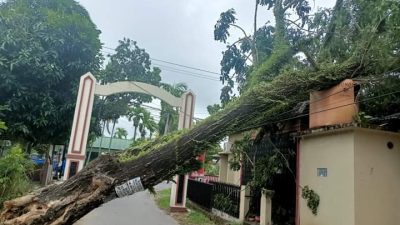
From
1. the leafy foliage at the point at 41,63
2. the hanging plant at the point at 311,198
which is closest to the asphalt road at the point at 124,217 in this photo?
the leafy foliage at the point at 41,63

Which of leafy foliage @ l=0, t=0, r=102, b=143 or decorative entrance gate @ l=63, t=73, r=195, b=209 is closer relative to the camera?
leafy foliage @ l=0, t=0, r=102, b=143

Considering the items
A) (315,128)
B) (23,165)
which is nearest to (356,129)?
(315,128)

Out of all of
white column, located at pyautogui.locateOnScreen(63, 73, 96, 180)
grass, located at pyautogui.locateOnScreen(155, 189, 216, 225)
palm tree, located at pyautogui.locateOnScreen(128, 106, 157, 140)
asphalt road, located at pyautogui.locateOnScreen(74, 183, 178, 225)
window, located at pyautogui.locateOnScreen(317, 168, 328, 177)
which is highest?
palm tree, located at pyautogui.locateOnScreen(128, 106, 157, 140)

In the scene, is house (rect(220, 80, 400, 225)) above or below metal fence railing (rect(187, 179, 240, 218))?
above

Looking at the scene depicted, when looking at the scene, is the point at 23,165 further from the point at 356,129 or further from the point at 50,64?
the point at 356,129

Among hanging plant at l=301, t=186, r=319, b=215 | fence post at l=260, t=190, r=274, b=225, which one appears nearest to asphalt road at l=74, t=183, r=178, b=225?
fence post at l=260, t=190, r=274, b=225

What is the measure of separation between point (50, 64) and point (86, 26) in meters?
2.23

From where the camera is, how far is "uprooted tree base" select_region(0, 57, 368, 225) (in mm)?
6074

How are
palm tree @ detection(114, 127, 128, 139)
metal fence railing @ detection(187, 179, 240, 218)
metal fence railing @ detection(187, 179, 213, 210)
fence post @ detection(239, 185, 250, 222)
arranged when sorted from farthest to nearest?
palm tree @ detection(114, 127, 128, 139) → metal fence railing @ detection(187, 179, 213, 210) → metal fence railing @ detection(187, 179, 240, 218) → fence post @ detection(239, 185, 250, 222)

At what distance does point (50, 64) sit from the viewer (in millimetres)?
11727

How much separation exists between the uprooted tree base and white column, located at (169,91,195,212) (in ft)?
18.9

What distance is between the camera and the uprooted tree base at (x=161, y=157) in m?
6.07

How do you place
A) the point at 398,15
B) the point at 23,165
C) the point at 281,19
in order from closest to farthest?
the point at 398,15 → the point at 23,165 → the point at 281,19

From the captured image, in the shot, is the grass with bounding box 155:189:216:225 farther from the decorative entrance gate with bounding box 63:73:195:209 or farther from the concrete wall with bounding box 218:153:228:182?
the concrete wall with bounding box 218:153:228:182
